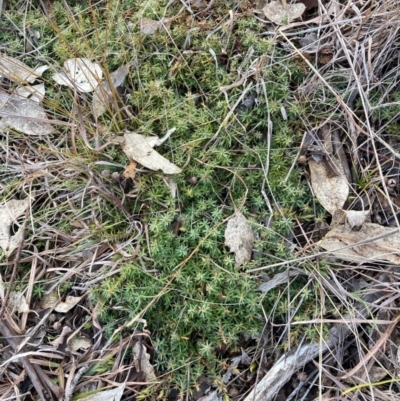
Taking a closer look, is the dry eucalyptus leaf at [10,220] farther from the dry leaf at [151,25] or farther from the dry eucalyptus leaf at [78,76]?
the dry leaf at [151,25]

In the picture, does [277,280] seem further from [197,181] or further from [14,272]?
[14,272]

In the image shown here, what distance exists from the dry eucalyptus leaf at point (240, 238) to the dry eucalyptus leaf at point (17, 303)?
36.1 inches

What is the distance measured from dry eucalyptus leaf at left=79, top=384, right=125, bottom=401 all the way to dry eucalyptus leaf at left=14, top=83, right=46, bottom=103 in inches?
54.1

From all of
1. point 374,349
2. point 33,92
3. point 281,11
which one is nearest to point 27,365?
point 33,92

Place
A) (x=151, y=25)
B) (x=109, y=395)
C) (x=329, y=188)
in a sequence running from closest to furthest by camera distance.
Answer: (x=109, y=395)
(x=329, y=188)
(x=151, y=25)

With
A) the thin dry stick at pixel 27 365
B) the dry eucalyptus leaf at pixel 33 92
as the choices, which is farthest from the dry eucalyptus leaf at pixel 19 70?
the thin dry stick at pixel 27 365

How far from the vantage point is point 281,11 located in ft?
7.42

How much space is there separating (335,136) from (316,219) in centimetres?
40

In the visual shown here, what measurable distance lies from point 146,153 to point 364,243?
98cm

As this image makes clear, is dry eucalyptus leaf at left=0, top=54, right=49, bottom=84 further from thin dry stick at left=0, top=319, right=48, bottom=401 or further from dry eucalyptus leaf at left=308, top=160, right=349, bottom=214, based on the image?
dry eucalyptus leaf at left=308, top=160, right=349, bottom=214

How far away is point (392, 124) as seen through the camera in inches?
82.9

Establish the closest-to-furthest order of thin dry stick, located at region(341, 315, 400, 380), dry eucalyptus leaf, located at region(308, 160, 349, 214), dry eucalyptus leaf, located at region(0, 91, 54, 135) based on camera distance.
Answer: thin dry stick, located at region(341, 315, 400, 380) → dry eucalyptus leaf, located at region(308, 160, 349, 214) → dry eucalyptus leaf, located at region(0, 91, 54, 135)

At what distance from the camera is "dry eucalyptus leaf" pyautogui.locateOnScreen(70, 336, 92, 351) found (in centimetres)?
204

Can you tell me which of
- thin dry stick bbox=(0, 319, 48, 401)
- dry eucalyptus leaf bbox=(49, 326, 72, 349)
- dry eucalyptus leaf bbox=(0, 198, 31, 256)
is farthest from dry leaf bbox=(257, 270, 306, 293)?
dry eucalyptus leaf bbox=(0, 198, 31, 256)
